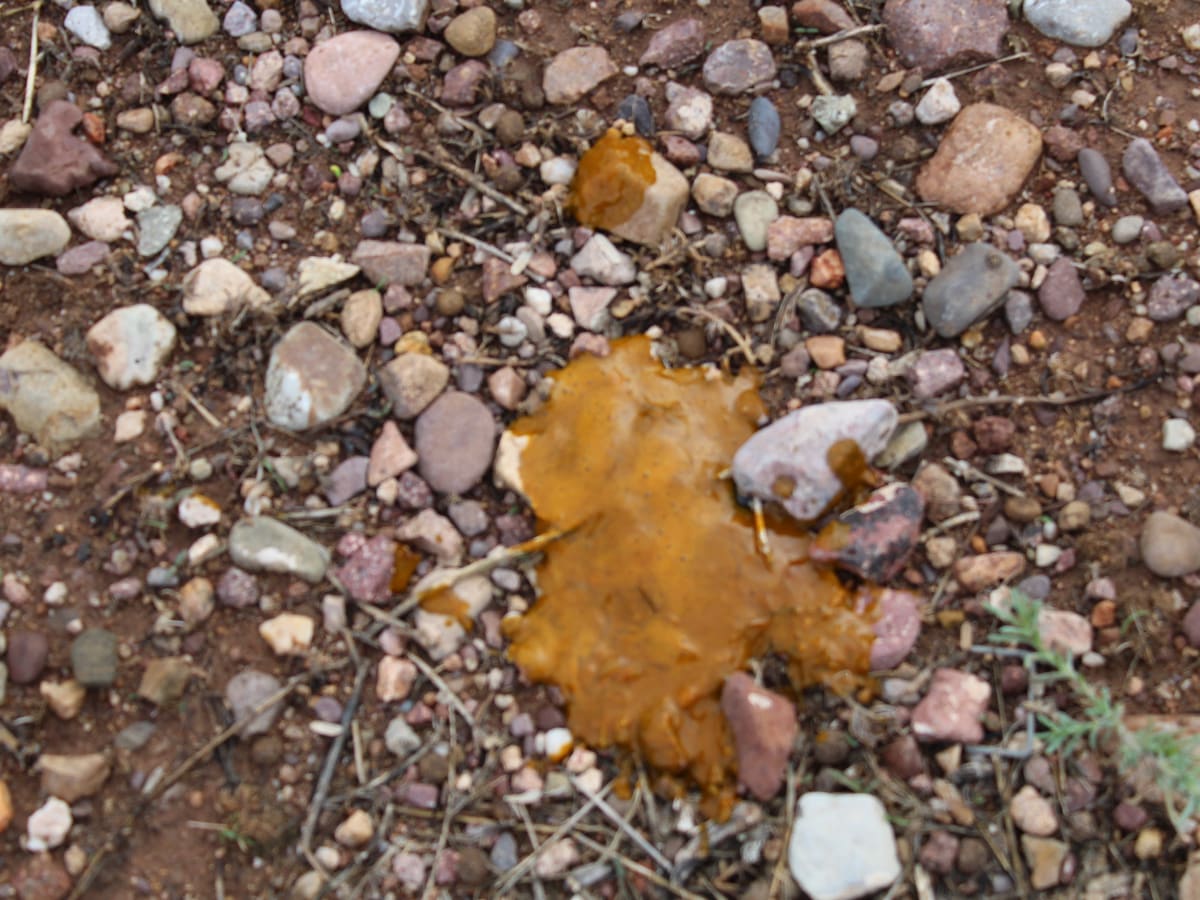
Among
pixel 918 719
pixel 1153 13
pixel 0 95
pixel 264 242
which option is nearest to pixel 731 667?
pixel 918 719

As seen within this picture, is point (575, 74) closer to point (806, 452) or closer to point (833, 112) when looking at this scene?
point (833, 112)

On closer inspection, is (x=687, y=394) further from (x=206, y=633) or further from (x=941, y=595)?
(x=206, y=633)

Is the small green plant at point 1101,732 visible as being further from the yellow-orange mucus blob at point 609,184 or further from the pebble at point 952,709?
the yellow-orange mucus blob at point 609,184

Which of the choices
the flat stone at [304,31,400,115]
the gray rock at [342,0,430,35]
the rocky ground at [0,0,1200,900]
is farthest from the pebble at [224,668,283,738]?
the gray rock at [342,0,430,35]

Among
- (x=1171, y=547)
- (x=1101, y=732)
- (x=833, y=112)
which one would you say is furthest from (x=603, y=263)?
(x=1101, y=732)

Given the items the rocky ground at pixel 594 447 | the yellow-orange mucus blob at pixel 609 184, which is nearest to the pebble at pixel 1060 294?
the rocky ground at pixel 594 447

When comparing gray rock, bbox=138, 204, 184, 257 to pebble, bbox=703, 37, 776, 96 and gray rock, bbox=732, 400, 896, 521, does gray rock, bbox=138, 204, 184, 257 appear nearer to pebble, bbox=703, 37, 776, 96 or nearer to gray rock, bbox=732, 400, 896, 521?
pebble, bbox=703, 37, 776, 96
